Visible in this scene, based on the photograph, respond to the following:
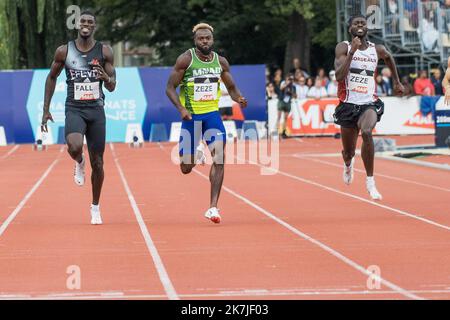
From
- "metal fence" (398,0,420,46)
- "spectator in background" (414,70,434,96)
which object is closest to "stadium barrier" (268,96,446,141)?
"spectator in background" (414,70,434,96)

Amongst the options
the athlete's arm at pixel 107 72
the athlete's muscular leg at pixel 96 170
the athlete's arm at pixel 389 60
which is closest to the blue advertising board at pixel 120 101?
the athlete's arm at pixel 389 60

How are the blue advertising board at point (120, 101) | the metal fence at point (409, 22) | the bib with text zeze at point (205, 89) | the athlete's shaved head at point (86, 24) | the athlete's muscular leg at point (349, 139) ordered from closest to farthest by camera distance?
the athlete's shaved head at point (86, 24)
the bib with text zeze at point (205, 89)
the athlete's muscular leg at point (349, 139)
the blue advertising board at point (120, 101)
the metal fence at point (409, 22)

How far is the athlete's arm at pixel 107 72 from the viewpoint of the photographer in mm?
13787

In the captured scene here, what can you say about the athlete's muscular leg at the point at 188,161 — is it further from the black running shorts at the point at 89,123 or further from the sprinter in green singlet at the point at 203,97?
the black running shorts at the point at 89,123

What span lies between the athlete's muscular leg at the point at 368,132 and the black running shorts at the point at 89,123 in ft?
10.7

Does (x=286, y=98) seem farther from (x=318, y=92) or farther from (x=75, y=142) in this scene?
(x=75, y=142)

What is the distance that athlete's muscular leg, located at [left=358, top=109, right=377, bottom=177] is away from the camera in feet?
51.4

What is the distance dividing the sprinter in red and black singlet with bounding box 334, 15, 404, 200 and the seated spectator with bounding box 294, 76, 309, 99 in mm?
20874

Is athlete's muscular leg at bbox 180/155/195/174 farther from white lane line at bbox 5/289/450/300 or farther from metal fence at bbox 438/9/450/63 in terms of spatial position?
metal fence at bbox 438/9/450/63

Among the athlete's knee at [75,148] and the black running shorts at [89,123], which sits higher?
the black running shorts at [89,123]

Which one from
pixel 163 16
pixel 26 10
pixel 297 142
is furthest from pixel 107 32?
pixel 297 142

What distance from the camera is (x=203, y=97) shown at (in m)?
14.3

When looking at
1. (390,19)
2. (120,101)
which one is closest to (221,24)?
(390,19)
